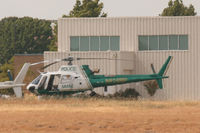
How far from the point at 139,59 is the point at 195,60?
14.6 ft

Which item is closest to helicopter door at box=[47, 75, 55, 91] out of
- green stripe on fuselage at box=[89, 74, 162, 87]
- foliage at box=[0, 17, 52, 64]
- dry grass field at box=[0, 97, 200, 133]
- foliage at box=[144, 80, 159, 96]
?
green stripe on fuselage at box=[89, 74, 162, 87]

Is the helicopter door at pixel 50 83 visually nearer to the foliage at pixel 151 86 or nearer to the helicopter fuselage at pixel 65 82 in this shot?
the helicopter fuselage at pixel 65 82

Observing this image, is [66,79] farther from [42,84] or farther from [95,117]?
[95,117]

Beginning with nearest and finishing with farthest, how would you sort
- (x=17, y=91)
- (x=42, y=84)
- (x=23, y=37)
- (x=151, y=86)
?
(x=42, y=84) < (x=17, y=91) < (x=151, y=86) < (x=23, y=37)

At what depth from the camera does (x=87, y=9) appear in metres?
88.6

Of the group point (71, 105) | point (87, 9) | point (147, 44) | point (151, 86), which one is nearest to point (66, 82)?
point (71, 105)

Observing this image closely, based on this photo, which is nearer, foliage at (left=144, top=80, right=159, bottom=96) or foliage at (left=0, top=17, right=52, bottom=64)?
foliage at (left=144, top=80, right=159, bottom=96)

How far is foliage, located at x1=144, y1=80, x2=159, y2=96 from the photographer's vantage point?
180 feet

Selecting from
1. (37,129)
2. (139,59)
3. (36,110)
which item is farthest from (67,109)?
(139,59)

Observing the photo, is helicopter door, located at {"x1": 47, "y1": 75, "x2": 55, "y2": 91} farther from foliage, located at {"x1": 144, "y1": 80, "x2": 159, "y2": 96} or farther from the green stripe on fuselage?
foliage, located at {"x1": 144, "y1": 80, "x2": 159, "y2": 96}

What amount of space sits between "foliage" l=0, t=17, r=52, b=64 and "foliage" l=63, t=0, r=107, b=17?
31612 mm

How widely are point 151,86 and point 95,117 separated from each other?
22.5 m

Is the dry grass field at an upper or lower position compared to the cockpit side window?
lower

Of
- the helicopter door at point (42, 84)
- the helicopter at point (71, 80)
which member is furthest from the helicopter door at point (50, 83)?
the helicopter door at point (42, 84)
